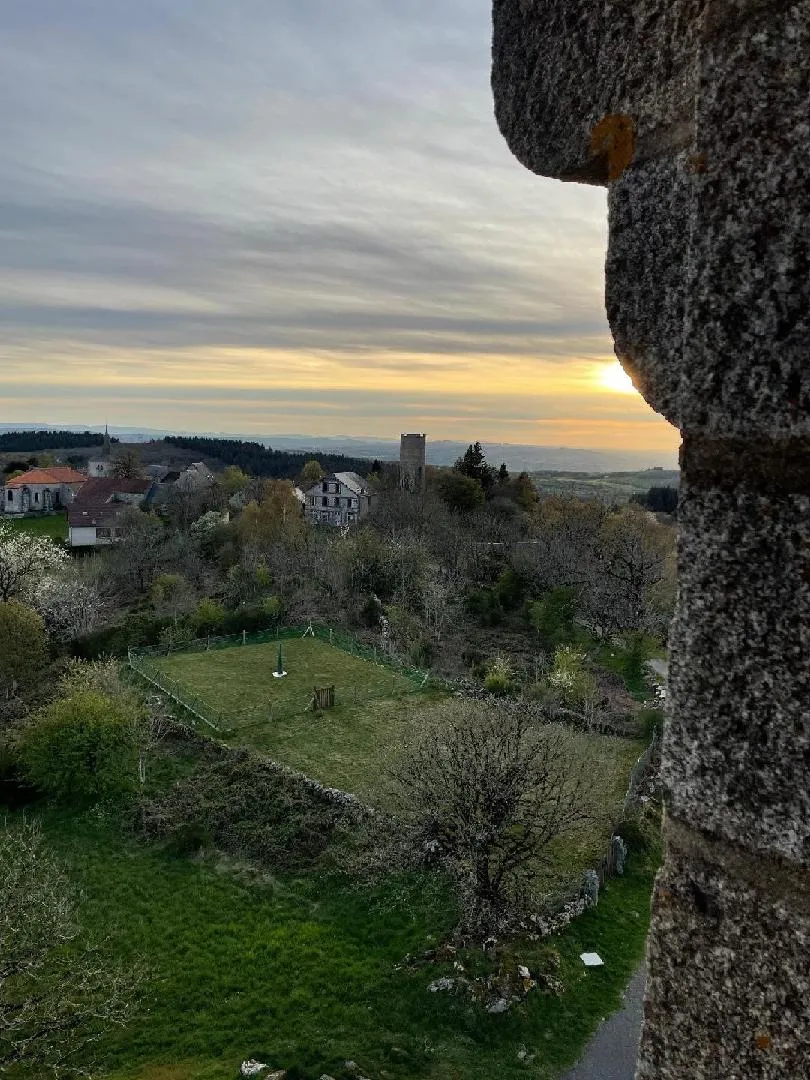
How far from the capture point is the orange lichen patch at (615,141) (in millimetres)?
1431

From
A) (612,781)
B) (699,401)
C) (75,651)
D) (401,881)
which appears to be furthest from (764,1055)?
(75,651)

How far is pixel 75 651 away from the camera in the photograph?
34.0m

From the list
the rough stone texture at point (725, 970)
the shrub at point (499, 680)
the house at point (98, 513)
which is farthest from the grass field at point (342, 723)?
A: the house at point (98, 513)

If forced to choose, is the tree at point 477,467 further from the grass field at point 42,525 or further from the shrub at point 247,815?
the shrub at point 247,815

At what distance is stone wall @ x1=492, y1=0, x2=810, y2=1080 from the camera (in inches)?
39.6

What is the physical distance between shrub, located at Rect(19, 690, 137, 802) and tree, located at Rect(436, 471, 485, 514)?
3379 centimetres

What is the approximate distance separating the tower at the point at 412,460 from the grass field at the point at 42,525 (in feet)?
93.9

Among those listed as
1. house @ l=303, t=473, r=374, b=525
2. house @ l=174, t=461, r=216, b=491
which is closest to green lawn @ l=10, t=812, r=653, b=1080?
house @ l=303, t=473, r=374, b=525

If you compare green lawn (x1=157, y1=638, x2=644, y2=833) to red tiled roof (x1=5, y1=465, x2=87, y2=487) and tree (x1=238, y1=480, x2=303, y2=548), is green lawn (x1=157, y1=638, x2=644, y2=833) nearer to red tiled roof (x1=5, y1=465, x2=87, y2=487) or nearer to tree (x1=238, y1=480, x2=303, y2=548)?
tree (x1=238, y1=480, x2=303, y2=548)

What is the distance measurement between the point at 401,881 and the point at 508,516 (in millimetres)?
36704

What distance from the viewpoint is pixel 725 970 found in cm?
115

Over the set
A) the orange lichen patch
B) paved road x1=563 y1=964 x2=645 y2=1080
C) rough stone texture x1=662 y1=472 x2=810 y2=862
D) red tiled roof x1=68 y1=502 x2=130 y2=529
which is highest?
the orange lichen patch

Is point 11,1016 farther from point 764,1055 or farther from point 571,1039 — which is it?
point 764,1055

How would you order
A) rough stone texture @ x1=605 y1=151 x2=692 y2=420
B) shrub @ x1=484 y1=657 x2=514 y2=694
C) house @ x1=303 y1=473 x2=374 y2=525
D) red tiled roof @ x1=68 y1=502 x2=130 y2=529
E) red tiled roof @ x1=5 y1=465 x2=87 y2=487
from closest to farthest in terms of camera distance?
rough stone texture @ x1=605 y1=151 x2=692 y2=420 → shrub @ x1=484 y1=657 x2=514 y2=694 → red tiled roof @ x1=68 y1=502 x2=130 y2=529 → house @ x1=303 y1=473 x2=374 y2=525 → red tiled roof @ x1=5 y1=465 x2=87 y2=487
